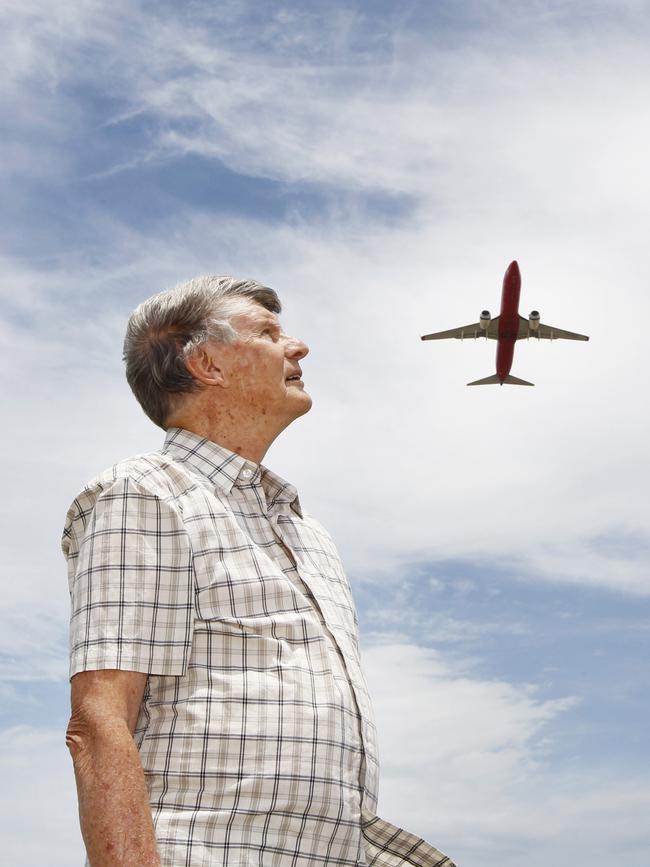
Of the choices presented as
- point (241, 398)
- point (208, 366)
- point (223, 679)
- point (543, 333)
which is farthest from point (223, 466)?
point (543, 333)

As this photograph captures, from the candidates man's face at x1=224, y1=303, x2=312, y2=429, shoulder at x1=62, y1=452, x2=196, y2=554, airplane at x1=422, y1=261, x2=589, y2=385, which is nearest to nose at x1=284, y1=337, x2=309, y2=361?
man's face at x1=224, y1=303, x2=312, y2=429

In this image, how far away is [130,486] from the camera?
3.71 metres

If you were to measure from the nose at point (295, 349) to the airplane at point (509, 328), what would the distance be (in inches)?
1435

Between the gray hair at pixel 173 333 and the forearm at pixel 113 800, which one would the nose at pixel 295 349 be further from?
the forearm at pixel 113 800

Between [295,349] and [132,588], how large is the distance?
171 cm

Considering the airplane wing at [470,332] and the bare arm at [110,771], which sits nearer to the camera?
the bare arm at [110,771]

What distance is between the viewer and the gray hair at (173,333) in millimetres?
4531

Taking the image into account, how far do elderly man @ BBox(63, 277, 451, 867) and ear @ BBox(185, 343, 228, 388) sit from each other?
425 mm

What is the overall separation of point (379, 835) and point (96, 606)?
4.70ft

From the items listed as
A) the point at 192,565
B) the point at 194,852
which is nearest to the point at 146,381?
the point at 192,565

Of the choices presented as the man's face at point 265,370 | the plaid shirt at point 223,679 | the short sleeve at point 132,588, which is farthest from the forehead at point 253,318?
the short sleeve at point 132,588

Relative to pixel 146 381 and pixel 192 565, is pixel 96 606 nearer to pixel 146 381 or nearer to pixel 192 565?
pixel 192 565

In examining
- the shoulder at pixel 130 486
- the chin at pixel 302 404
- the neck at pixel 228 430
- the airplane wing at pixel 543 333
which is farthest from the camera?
the airplane wing at pixel 543 333

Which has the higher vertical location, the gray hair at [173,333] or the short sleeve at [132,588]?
the gray hair at [173,333]
